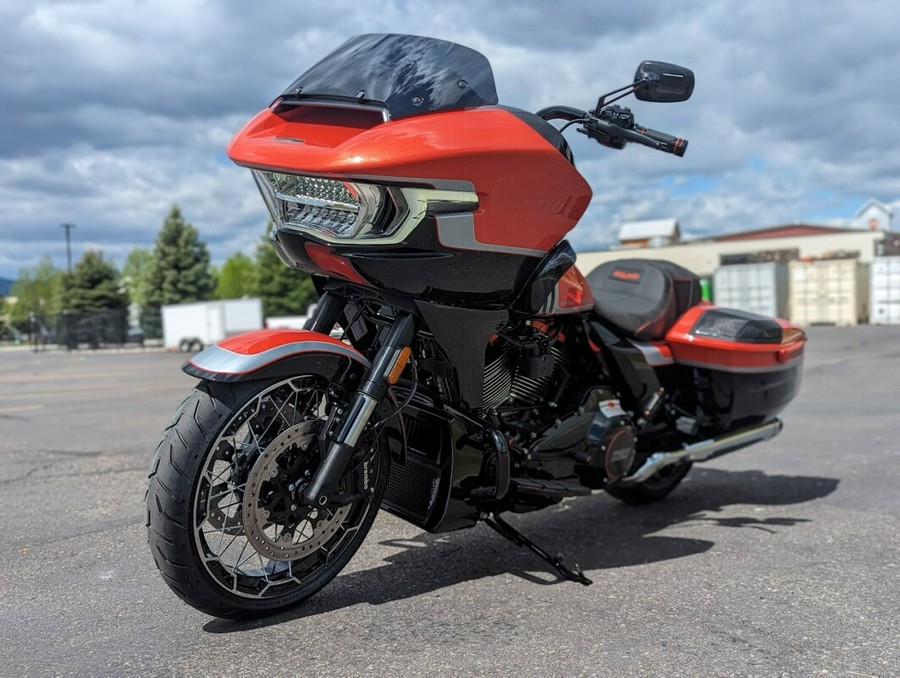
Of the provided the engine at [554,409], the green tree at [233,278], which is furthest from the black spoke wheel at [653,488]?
the green tree at [233,278]

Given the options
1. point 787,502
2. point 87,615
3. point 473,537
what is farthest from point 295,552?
point 787,502

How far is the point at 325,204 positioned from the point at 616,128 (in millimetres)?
1407

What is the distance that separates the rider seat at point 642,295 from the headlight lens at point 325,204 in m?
1.90

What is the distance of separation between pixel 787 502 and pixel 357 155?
12.3 feet

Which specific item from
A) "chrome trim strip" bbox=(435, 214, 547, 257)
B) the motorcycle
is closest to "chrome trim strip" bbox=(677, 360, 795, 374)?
the motorcycle

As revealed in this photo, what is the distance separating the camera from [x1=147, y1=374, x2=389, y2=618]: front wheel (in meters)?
2.69

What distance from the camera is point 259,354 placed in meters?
2.78

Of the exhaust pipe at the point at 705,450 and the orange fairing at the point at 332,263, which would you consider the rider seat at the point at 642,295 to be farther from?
the orange fairing at the point at 332,263

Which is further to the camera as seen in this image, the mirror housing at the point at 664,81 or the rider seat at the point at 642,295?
the rider seat at the point at 642,295

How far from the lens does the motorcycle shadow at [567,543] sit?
330 cm

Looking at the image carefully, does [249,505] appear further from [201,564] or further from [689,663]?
[689,663]

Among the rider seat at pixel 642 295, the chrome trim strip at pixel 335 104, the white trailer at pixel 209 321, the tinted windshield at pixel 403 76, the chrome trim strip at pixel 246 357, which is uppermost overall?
the tinted windshield at pixel 403 76

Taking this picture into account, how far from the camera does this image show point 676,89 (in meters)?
3.25

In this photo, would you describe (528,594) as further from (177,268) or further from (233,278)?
(233,278)
